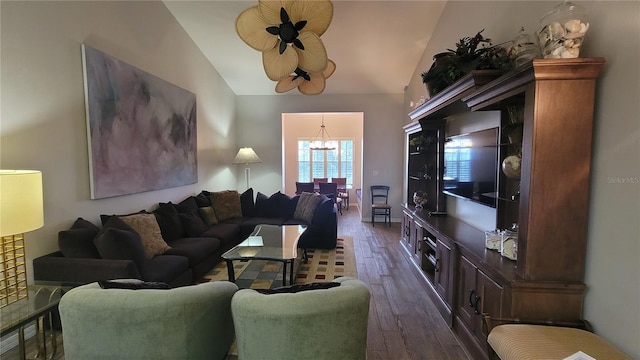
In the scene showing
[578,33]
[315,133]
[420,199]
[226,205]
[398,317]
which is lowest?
[398,317]

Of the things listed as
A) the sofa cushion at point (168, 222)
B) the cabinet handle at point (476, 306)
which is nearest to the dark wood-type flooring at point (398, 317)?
the cabinet handle at point (476, 306)

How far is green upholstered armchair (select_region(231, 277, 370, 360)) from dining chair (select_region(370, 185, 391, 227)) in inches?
204

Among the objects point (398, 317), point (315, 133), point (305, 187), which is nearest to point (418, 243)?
point (398, 317)

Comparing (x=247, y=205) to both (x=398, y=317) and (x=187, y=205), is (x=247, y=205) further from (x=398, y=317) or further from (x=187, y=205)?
(x=398, y=317)

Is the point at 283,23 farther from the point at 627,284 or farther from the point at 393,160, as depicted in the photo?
the point at 393,160

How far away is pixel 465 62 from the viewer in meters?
2.61

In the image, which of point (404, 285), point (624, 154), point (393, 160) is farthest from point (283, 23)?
point (393, 160)

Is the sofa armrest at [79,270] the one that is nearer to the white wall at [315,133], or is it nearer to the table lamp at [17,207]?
the table lamp at [17,207]

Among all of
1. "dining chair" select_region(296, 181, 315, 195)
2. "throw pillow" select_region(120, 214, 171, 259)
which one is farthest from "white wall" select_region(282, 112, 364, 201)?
"throw pillow" select_region(120, 214, 171, 259)

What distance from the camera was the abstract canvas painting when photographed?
296 cm

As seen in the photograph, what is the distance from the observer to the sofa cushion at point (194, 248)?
330 cm

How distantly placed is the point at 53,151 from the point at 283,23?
7.63 feet

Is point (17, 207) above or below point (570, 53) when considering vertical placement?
below

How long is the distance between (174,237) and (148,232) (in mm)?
605
